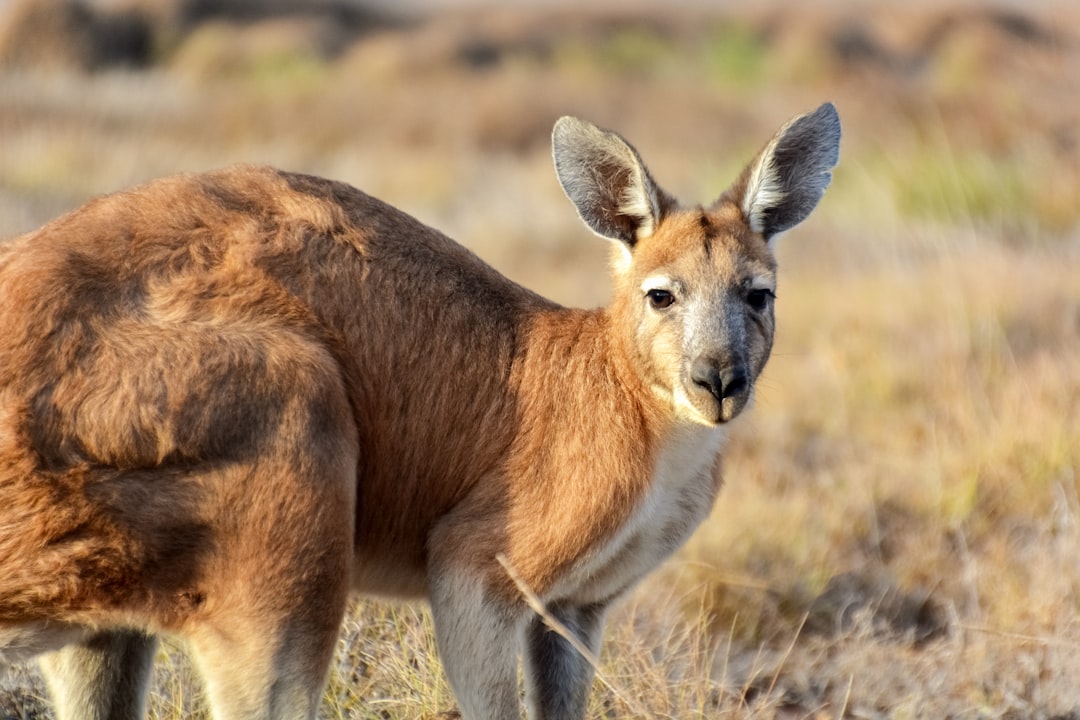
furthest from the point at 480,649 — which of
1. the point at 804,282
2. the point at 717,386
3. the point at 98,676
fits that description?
the point at 804,282

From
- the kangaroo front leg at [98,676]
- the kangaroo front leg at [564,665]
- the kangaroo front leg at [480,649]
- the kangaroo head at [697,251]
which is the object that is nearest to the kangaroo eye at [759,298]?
the kangaroo head at [697,251]

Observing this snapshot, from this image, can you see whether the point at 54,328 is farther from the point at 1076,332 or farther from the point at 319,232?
the point at 1076,332

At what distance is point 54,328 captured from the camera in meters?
3.75

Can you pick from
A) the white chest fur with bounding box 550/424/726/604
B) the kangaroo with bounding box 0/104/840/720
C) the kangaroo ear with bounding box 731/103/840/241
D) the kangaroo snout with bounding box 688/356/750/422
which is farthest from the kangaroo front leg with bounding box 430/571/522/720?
the kangaroo ear with bounding box 731/103/840/241

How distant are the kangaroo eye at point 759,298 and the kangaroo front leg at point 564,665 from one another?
3.65 feet

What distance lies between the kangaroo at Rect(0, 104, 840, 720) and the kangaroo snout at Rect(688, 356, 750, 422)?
0.03 feet

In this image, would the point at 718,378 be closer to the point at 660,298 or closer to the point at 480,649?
the point at 660,298

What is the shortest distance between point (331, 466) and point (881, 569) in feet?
12.2

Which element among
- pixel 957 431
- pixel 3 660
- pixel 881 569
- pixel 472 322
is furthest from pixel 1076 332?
pixel 3 660

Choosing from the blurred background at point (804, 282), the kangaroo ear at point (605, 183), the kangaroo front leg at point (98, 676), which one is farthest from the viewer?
the blurred background at point (804, 282)

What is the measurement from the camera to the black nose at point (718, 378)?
421cm

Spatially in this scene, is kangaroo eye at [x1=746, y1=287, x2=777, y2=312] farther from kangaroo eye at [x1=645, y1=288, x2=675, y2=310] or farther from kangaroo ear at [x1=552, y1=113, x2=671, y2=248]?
kangaroo ear at [x1=552, y1=113, x2=671, y2=248]

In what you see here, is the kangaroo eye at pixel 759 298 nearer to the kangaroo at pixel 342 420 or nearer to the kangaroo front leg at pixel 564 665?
the kangaroo at pixel 342 420

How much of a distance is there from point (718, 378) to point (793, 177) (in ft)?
3.36
